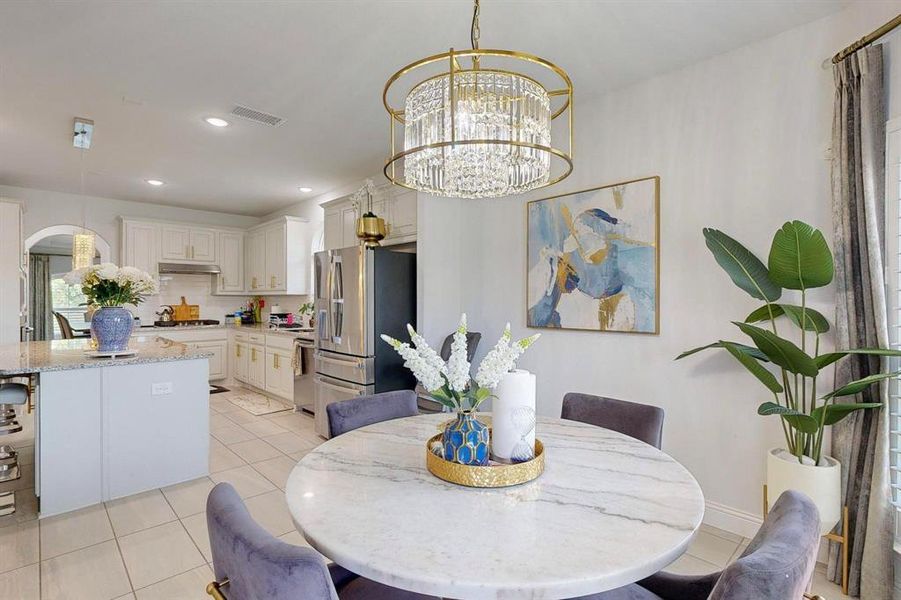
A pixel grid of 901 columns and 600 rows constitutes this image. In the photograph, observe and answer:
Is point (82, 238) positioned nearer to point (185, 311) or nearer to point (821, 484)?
point (185, 311)

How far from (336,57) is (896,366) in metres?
3.11

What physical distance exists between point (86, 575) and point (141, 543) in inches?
11.3

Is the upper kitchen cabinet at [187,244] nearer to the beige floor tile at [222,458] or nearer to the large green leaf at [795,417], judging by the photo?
the beige floor tile at [222,458]

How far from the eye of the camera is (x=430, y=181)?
1771 millimetres

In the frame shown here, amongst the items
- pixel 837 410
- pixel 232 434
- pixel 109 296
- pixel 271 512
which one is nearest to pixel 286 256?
pixel 232 434

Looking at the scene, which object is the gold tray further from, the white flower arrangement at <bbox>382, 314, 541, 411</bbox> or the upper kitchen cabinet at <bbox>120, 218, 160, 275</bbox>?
the upper kitchen cabinet at <bbox>120, 218, 160, 275</bbox>

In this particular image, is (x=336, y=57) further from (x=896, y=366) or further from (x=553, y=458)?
(x=896, y=366)

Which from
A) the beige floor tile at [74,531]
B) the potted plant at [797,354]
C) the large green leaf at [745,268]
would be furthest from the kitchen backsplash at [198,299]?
the potted plant at [797,354]

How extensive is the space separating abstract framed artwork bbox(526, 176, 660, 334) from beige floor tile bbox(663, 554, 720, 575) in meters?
1.23

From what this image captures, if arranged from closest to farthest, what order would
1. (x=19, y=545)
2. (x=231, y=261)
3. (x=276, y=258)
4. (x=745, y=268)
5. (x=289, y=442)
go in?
(x=745, y=268) < (x=19, y=545) < (x=289, y=442) < (x=276, y=258) < (x=231, y=261)

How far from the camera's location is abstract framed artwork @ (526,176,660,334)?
9.06ft

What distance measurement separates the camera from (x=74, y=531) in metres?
2.48

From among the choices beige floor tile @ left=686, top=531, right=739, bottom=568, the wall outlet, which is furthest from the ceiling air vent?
beige floor tile @ left=686, top=531, right=739, bottom=568

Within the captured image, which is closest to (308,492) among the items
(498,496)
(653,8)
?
(498,496)
